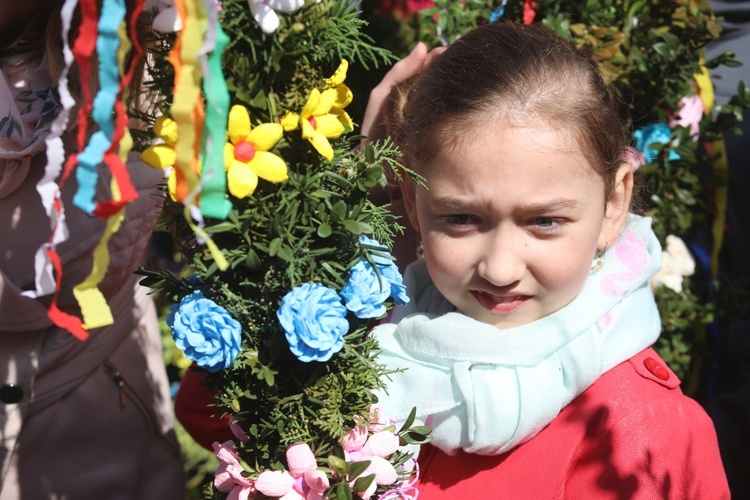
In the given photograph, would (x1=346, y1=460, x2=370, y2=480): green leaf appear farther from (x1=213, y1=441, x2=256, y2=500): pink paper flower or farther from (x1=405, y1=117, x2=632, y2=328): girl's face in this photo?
(x1=405, y1=117, x2=632, y2=328): girl's face

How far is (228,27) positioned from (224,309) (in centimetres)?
44

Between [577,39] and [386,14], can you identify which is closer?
[577,39]

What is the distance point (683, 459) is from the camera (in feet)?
4.99

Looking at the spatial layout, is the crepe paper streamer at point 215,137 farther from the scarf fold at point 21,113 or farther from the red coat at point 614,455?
the red coat at point 614,455

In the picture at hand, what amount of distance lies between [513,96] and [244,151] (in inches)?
24.5

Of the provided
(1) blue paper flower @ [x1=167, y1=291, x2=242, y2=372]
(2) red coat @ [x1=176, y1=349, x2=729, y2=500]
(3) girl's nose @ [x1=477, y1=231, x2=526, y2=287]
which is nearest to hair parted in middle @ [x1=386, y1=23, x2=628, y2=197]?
(3) girl's nose @ [x1=477, y1=231, x2=526, y2=287]

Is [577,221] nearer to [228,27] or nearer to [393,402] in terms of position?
[393,402]

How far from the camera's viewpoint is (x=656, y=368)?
5.43 ft

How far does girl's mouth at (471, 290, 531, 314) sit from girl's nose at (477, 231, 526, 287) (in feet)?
0.28

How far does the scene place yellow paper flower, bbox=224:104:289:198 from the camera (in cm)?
117

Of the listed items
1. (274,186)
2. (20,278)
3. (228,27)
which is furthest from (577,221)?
(20,278)

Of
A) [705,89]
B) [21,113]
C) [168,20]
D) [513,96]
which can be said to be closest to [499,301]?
[513,96]

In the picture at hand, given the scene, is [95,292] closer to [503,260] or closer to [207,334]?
[207,334]

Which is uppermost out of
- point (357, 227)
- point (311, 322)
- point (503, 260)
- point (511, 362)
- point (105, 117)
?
point (105, 117)
